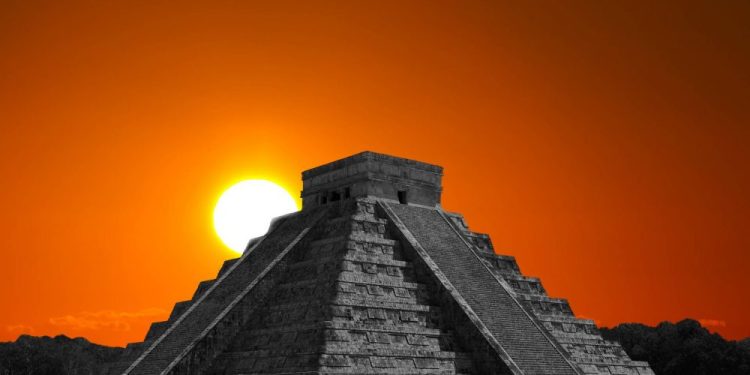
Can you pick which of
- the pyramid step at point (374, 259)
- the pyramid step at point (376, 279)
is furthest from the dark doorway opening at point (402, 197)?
the pyramid step at point (376, 279)

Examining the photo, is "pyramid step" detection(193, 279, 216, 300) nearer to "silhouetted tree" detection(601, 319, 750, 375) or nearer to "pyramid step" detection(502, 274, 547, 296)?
"pyramid step" detection(502, 274, 547, 296)

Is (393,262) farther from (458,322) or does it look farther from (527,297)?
(527,297)

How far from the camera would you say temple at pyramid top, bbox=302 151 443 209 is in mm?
31562

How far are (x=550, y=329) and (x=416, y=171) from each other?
7.74 m

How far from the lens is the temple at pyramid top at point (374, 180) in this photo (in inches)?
1243

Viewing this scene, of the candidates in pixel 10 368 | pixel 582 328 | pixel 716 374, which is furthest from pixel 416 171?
pixel 10 368

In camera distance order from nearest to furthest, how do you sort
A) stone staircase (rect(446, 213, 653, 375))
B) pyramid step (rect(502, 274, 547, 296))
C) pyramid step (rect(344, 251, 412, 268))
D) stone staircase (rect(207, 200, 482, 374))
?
stone staircase (rect(207, 200, 482, 374))
pyramid step (rect(344, 251, 412, 268))
stone staircase (rect(446, 213, 653, 375))
pyramid step (rect(502, 274, 547, 296))

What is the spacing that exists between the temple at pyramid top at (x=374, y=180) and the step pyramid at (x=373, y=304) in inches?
1.9

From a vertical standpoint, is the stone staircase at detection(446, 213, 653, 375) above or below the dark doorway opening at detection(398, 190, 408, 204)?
below

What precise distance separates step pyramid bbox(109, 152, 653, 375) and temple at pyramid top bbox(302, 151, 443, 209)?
49 mm

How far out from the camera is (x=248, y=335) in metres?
27.4

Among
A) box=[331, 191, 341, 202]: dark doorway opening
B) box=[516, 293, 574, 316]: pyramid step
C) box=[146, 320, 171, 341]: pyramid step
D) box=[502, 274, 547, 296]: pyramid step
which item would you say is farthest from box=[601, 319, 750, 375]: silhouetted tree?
box=[146, 320, 171, 341]: pyramid step

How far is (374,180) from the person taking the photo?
3152cm

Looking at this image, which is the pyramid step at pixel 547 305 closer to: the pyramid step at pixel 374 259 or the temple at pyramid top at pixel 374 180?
the pyramid step at pixel 374 259
